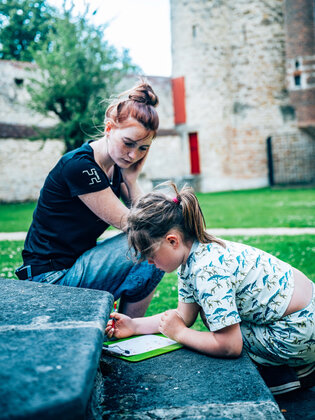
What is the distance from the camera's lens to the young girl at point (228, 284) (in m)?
1.86

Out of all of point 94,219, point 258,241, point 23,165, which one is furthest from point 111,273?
point 23,165

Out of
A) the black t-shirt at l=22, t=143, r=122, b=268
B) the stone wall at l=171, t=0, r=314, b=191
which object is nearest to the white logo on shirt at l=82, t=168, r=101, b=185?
the black t-shirt at l=22, t=143, r=122, b=268

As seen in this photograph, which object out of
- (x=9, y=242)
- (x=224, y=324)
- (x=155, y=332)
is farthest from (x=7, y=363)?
(x=9, y=242)

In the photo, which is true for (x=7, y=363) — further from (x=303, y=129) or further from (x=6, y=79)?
(x=303, y=129)

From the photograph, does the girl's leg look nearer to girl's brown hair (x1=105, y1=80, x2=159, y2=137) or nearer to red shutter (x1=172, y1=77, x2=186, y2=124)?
girl's brown hair (x1=105, y1=80, x2=159, y2=137)

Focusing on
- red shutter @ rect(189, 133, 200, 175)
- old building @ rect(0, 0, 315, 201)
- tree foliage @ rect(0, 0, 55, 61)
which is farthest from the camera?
tree foliage @ rect(0, 0, 55, 61)

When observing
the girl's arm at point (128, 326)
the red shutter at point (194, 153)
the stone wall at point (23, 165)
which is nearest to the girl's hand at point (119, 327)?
the girl's arm at point (128, 326)

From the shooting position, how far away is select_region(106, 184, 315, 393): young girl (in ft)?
6.09

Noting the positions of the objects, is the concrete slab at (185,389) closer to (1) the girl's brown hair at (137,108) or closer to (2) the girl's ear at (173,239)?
(2) the girl's ear at (173,239)

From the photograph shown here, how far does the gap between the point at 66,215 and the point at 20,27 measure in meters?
27.8

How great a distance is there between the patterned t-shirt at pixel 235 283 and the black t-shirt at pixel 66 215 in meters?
0.71

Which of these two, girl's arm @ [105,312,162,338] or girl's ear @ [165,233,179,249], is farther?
girl's arm @ [105,312,162,338]

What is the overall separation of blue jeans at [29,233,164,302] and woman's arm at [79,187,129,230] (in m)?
0.15

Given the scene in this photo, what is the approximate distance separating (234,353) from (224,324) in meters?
0.16
